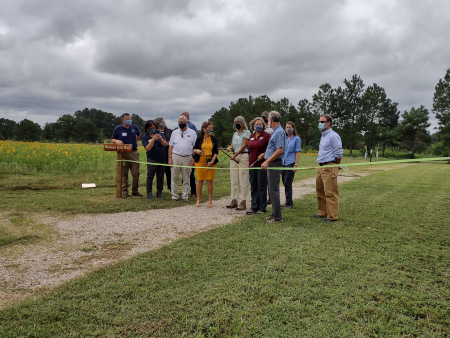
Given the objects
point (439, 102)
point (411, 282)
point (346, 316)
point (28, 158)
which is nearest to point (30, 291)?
point (346, 316)

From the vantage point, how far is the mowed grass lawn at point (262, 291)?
243cm

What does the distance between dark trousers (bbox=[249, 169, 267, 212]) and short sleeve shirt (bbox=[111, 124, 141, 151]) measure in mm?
3790

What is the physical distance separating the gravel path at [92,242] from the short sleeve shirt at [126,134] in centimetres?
266

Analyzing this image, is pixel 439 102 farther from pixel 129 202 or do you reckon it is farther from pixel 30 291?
pixel 30 291

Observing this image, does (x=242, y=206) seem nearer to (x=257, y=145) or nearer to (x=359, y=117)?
→ (x=257, y=145)

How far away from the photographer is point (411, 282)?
321 cm

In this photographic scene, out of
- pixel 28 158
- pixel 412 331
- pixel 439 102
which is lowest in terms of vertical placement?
pixel 412 331

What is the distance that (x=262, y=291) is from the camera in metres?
2.94

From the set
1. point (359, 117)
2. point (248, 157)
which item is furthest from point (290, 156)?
point (359, 117)

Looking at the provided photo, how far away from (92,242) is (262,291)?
2.89m

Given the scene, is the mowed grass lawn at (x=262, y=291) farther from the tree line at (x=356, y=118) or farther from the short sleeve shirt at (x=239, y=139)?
the tree line at (x=356, y=118)

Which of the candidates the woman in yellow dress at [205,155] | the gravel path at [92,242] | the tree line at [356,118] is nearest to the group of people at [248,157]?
the woman in yellow dress at [205,155]

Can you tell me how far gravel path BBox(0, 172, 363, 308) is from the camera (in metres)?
3.29

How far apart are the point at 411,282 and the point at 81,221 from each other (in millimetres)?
5412
